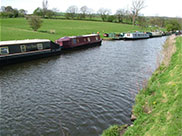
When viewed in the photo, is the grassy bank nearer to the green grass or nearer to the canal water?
the green grass

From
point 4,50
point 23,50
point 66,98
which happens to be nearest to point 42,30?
point 23,50

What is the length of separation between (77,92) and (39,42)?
13444 mm

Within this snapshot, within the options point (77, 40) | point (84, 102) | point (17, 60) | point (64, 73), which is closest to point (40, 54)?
point (17, 60)

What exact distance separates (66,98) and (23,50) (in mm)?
12549

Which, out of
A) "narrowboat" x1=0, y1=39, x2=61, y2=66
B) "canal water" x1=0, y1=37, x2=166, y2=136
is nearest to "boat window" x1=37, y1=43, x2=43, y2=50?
"narrowboat" x1=0, y1=39, x2=61, y2=66

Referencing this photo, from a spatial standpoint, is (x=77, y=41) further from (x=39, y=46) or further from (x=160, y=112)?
(x=160, y=112)

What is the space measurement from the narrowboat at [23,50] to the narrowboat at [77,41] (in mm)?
3246

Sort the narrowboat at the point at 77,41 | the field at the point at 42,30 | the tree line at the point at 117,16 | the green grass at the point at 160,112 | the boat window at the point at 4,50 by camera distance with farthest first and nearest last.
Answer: the tree line at the point at 117,16 → the field at the point at 42,30 → the narrowboat at the point at 77,41 → the boat window at the point at 4,50 → the green grass at the point at 160,112

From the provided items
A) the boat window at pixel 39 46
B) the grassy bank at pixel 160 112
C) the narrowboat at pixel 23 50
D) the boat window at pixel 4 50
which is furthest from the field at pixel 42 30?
the grassy bank at pixel 160 112

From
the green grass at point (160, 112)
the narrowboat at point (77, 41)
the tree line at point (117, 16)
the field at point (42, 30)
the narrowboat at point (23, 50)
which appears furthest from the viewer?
the tree line at point (117, 16)

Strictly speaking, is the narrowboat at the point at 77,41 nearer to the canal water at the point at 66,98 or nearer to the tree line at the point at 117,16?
the canal water at the point at 66,98

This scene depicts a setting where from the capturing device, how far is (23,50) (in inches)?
856

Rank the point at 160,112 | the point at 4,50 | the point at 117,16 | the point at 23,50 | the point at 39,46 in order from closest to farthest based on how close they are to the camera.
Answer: the point at 160,112
the point at 4,50
the point at 23,50
the point at 39,46
the point at 117,16

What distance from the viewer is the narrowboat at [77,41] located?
29391 millimetres
